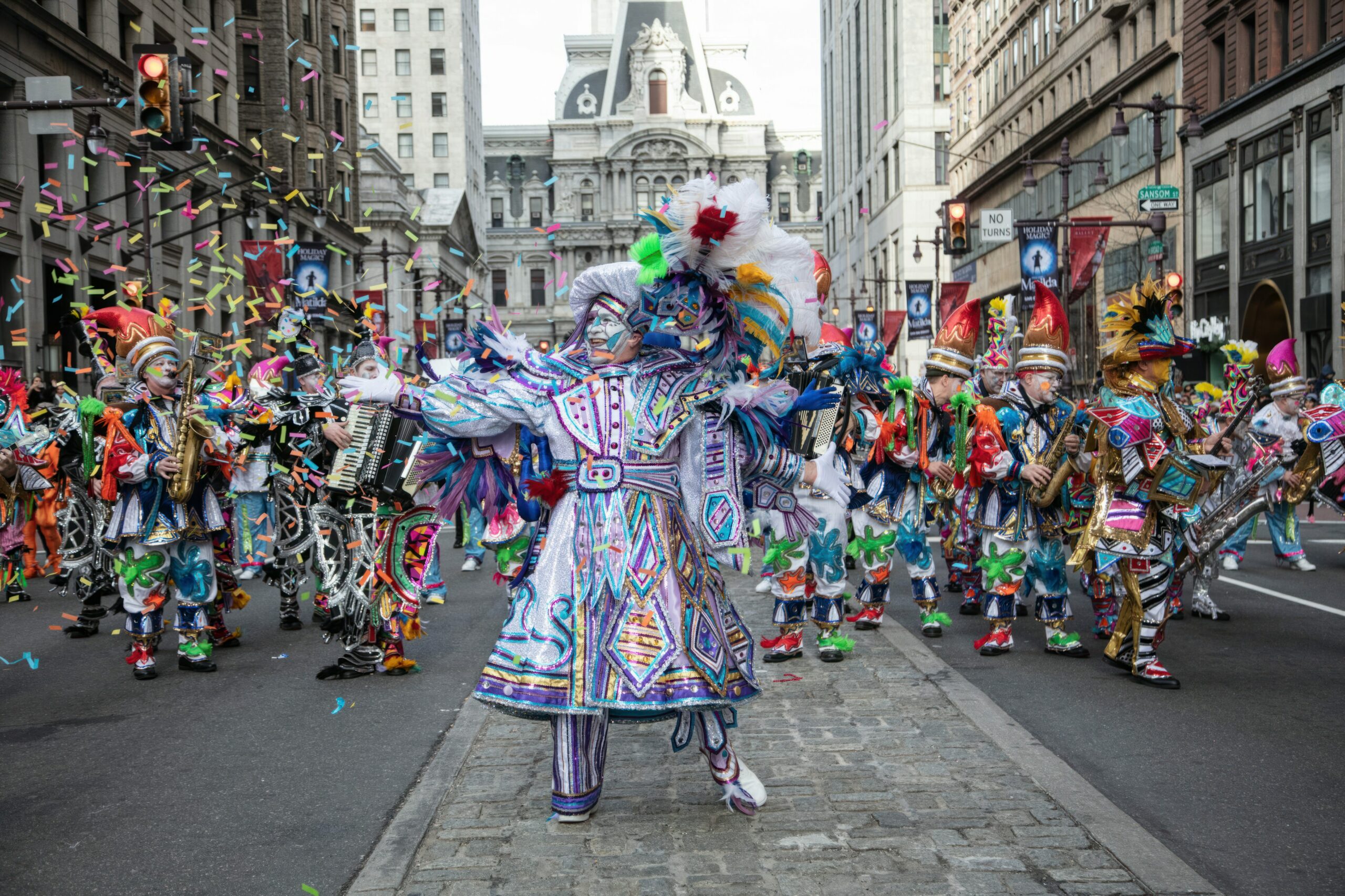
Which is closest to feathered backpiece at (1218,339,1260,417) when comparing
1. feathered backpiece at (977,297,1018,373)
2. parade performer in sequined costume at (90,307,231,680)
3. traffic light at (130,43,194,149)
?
feathered backpiece at (977,297,1018,373)

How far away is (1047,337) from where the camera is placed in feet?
28.0

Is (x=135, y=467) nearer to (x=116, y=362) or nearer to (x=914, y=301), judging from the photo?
(x=116, y=362)

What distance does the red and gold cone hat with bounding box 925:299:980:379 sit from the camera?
8.88 m

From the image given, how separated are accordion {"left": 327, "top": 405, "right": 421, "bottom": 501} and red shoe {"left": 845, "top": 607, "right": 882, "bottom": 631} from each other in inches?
138

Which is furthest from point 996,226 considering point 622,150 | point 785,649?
point 622,150

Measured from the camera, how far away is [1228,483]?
12.1m

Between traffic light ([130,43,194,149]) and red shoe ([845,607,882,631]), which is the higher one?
traffic light ([130,43,194,149])

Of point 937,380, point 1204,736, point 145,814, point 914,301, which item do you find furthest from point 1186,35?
point 145,814

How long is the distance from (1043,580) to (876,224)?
65.9m

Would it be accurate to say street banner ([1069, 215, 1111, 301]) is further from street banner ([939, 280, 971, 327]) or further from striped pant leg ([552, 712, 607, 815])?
striped pant leg ([552, 712, 607, 815])

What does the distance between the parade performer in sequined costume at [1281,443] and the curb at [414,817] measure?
595cm

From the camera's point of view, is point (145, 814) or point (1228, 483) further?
point (1228, 483)

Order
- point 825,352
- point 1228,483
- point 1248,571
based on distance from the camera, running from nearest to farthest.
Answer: point 825,352 → point 1228,483 → point 1248,571

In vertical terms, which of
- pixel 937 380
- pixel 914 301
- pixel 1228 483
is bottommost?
pixel 1228 483
